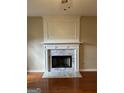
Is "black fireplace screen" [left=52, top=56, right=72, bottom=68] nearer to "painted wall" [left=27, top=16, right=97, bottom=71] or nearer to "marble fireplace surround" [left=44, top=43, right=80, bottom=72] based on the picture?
"marble fireplace surround" [left=44, top=43, right=80, bottom=72]

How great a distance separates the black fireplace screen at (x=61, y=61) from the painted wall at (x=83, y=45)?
0.48 meters

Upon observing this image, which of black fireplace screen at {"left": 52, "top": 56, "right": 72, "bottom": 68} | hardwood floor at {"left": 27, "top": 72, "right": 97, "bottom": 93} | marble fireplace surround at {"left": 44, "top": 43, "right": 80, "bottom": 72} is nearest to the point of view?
hardwood floor at {"left": 27, "top": 72, "right": 97, "bottom": 93}

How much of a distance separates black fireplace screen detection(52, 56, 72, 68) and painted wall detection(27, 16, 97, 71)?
48 cm

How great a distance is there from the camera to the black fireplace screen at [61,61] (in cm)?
764

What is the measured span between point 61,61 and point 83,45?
3.92ft

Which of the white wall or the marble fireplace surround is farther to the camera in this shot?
the white wall

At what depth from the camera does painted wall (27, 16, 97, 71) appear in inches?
297

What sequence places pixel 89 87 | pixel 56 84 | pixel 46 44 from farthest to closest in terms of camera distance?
pixel 46 44 < pixel 56 84 < pixel 89 87

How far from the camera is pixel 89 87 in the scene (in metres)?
5.09

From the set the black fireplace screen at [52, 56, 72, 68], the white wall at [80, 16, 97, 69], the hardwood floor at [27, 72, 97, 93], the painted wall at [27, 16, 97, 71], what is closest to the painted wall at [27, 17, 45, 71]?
the painted wall at [27, 16, 97, 71]

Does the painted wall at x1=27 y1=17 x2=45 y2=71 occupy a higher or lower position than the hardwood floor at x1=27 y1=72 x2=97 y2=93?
higher
